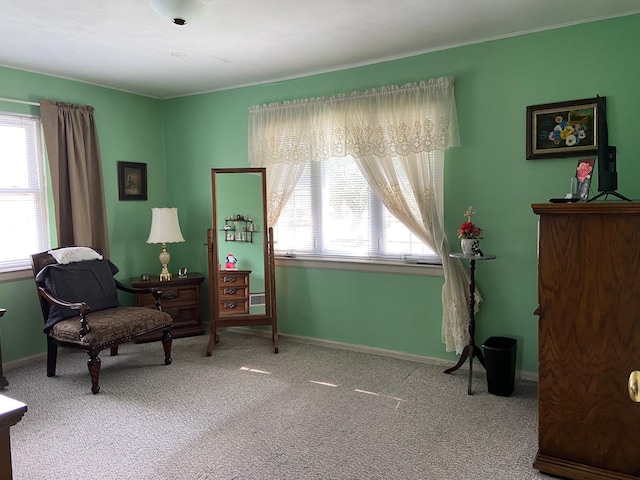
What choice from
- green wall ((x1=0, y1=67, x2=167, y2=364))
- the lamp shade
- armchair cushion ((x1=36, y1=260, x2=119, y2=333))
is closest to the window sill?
the lamp shade

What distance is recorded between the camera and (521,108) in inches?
131

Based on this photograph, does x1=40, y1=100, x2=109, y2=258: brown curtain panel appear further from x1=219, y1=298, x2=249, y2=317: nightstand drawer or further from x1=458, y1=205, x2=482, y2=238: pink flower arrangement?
x1=458, y1=205, x2=482, y2=238: pink flower arrangement

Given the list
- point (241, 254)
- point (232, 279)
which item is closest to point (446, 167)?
point (241, 254)

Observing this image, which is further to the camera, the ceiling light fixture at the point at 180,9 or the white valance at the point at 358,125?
the white valance at the point at 358,125

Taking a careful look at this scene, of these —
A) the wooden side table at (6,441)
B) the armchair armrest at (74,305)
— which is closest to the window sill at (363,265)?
the armchair armrest at (74,305)

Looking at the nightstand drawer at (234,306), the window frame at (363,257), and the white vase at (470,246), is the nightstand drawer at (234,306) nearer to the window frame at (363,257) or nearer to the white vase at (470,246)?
the window frame at (363,257)

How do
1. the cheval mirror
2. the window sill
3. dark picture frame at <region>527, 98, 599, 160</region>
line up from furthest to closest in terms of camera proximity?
the cheval mirror < the window sill < dark picture frame at <region>527, 98, 599, 160</region>

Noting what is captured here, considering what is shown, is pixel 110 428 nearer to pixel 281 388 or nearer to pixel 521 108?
pixel 281 388

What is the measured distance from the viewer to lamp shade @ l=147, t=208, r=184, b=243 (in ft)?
15.0

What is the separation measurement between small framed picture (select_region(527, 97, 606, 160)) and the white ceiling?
555 millimetres

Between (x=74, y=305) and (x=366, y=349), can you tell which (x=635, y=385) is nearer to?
(x=366, y=349)

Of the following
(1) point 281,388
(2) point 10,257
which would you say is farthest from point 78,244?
(1) point 281,388

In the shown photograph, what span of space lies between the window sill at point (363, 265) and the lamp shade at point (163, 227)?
1.09m

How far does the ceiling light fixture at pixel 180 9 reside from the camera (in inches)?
98.6
